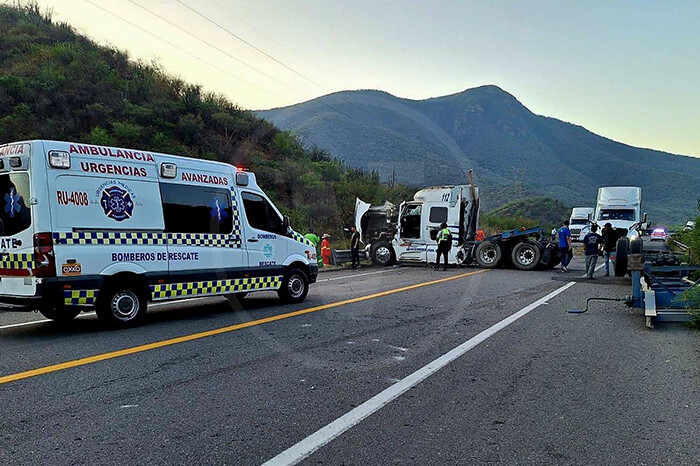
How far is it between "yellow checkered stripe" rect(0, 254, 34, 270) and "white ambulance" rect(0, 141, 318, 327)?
0.04ft

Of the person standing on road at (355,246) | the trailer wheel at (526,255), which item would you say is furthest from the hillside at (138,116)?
the trailer wheel at (526,255)

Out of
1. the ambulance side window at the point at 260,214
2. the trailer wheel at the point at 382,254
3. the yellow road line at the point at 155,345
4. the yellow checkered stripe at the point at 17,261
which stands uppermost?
the ambulance side window at the point at 260,214

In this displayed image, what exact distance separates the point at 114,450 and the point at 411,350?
12.0 ft

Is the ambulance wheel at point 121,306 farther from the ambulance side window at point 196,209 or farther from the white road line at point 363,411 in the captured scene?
the white road line at point 363,411

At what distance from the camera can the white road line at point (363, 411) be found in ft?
11.1

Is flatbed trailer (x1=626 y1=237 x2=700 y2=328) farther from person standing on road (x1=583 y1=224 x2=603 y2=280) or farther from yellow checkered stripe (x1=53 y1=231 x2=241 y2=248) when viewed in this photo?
yellow checkered stripe (x1=53 y1=231 x2=241 y2=248)

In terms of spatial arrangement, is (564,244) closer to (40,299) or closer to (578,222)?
(40,299)

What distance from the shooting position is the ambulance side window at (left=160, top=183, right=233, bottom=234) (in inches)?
319

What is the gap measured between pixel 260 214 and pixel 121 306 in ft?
9.97

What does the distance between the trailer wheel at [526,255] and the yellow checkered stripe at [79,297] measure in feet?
49.1

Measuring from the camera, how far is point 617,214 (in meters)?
29.5

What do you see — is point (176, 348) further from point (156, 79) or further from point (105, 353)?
point (156, 79)

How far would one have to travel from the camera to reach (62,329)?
7488 millimetres

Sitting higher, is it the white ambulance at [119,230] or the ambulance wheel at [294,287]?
the white ambulance at [119,230]
